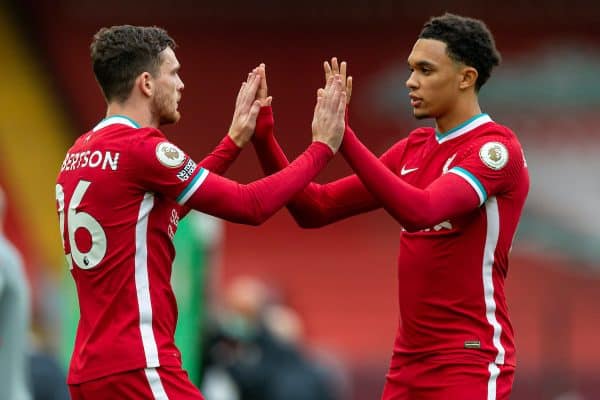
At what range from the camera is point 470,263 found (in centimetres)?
518

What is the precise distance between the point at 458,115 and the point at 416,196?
52 centimetres

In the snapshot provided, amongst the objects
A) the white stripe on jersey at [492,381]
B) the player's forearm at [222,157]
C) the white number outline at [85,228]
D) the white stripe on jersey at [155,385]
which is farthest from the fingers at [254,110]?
the white stripe on jersey at [492,381]

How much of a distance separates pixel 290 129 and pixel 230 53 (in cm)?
115

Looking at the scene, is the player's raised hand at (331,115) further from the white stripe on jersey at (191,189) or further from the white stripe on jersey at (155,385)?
the white stripe on jersey at (155,385)

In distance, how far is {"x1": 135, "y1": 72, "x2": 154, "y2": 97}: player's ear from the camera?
199 inches

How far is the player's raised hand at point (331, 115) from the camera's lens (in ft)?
17.1

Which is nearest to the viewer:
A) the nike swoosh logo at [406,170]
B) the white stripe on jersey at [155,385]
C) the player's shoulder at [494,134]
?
the white stripe on jersey at [155,385]

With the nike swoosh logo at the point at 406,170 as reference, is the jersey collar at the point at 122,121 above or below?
above

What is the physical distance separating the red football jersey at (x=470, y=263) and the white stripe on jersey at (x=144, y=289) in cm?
109

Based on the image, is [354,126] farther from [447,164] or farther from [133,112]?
[133,112]

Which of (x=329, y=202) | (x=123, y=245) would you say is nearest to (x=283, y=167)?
(x=329, y=202)

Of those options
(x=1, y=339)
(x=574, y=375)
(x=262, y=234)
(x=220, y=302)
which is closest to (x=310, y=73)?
(x=262, y=234)

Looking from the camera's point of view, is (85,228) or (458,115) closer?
(85,228)

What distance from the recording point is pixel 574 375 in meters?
13.9
